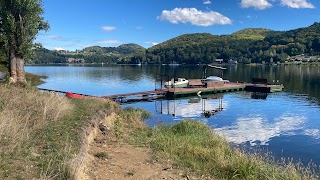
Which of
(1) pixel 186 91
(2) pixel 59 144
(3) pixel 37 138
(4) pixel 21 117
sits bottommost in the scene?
(1) pixel 186 91

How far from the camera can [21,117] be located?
1371cm

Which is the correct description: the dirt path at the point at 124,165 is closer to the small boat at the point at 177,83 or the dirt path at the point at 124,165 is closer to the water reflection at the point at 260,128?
the water reflection at the point at 260,128

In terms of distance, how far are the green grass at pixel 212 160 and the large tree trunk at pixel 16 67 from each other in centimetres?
1480

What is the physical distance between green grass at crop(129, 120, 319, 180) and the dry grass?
16.2 ft

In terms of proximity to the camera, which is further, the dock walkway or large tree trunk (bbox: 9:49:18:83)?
the dock walkway

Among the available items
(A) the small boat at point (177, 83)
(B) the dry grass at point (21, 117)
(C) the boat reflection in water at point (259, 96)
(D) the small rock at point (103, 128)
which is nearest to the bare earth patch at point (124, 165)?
(D) the small rock at point (103, 128)

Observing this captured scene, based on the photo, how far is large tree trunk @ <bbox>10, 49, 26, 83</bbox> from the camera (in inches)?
1105

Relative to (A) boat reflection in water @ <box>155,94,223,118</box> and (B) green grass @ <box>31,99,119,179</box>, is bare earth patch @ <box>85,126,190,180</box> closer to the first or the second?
(B) green grass @ <box>31,99,119,179</box>

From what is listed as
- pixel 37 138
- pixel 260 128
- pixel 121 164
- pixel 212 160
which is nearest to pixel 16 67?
pixel 37 138

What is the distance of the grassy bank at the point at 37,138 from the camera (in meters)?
8.60

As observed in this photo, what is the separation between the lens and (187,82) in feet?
221

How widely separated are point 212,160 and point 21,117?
28.9ft

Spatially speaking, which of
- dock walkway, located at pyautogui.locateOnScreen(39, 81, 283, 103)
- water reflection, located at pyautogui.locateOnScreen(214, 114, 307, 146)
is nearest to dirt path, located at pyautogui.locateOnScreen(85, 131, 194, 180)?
water reflection, located at pyautogui.locateOnScreen(214, 114, 307, 146)

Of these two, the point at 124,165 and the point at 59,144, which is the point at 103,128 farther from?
the point at 59,144
